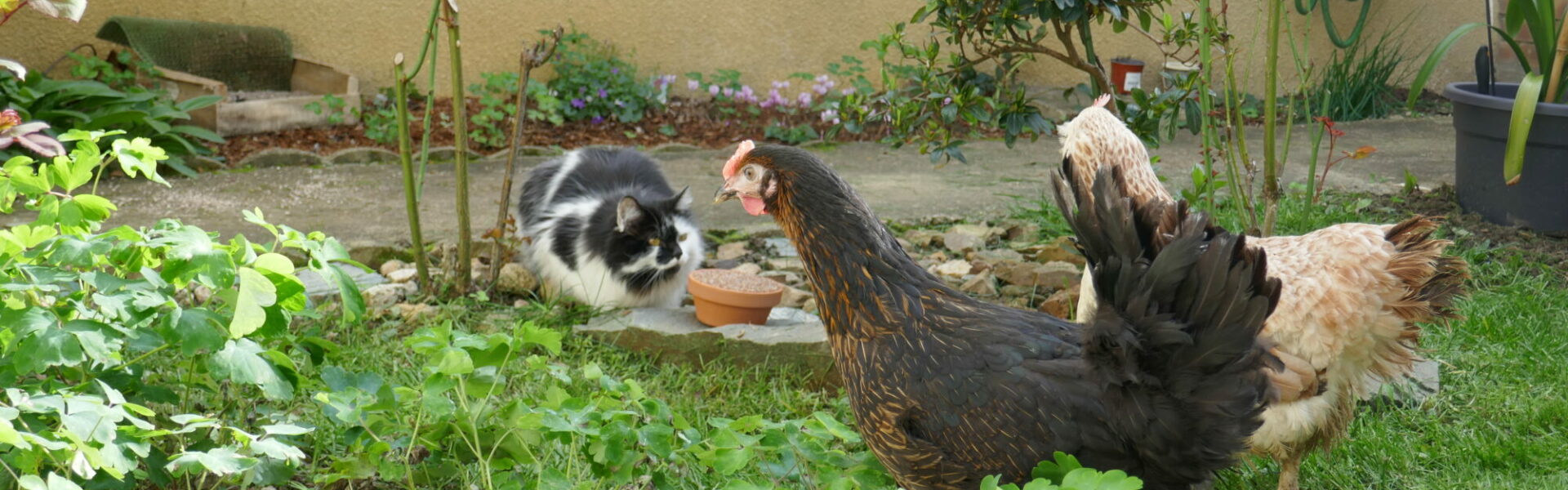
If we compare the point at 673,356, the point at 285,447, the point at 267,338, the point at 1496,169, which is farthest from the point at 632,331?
the point at 1496,169

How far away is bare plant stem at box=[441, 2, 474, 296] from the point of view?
12.4ft

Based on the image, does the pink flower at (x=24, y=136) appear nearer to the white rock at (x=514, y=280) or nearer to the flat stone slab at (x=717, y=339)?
the flat stone slab at (x=717, y=339)

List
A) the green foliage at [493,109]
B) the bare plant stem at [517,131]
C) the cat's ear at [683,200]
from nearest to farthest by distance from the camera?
the bare plant stem at [517,131] → the cat's ear at [683,200] → the green foliage at [493,109]

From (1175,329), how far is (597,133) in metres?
6.18

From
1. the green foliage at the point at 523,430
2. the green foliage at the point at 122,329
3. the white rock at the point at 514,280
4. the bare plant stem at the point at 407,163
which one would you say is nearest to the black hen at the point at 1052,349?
the green foliage at the point at 523,430

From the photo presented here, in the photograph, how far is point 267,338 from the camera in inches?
89.4

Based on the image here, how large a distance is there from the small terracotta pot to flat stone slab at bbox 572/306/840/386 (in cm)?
5

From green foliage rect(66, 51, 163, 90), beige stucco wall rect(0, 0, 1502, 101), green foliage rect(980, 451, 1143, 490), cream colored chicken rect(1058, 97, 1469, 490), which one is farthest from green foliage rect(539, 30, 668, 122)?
green foliage rect(980, 451, 1143, 490)

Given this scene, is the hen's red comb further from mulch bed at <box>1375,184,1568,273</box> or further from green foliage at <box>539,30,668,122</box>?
green foliage at <box>539,30,668,122</box>

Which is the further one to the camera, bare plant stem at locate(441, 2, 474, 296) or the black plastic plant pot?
the black plastic plant pot

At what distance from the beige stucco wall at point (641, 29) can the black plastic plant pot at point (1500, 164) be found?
95.8 inches

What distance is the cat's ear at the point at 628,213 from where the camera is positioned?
4000mm

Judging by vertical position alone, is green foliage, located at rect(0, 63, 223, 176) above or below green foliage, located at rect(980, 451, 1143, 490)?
above

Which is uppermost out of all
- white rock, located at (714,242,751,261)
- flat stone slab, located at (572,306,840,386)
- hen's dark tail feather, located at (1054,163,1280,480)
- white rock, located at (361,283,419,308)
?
hen's dark tail feather, located at (1054,163,1280,480)
